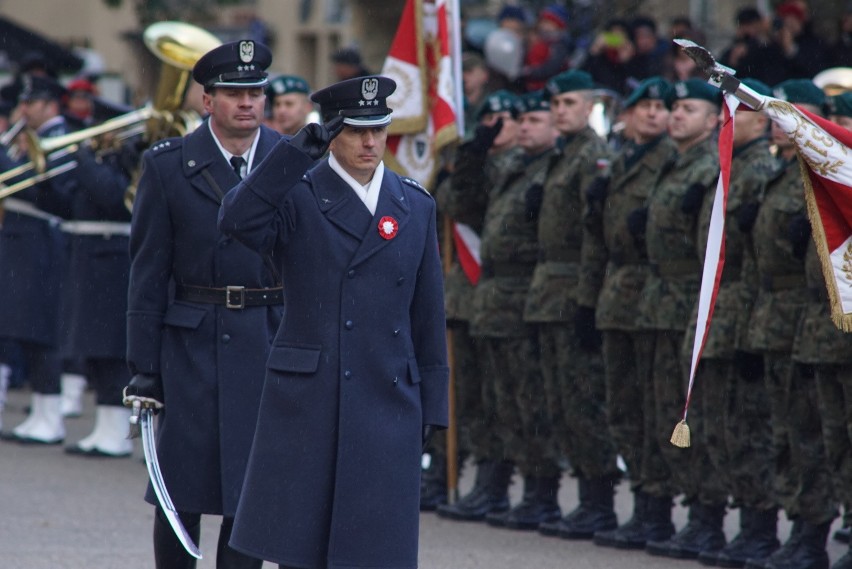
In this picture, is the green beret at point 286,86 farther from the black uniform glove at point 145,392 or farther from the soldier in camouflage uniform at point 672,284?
the black uniform glove at point 145,392

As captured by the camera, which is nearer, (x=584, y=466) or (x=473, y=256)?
(x=584, y=466)

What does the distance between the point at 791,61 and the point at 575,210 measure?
13.6ft

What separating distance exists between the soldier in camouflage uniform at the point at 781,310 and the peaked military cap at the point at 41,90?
6636 millimetres

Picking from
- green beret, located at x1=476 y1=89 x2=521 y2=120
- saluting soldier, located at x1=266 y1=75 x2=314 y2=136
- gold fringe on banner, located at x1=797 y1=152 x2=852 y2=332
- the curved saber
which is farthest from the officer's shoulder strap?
saluting soldier, located at x1=266 y1=75 x2=314 y2=136

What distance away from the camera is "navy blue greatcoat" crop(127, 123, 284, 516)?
6.46 m

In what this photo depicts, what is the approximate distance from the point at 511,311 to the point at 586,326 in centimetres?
56

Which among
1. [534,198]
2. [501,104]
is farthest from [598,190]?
[501,104]

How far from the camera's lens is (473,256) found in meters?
10.0

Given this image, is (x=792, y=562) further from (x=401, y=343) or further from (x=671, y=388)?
(x=401, y=343)

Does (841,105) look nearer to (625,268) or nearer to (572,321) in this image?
(625,268)

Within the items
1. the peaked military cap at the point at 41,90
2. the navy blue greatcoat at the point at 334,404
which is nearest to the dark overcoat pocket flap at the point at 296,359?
the navy blue greatcoat at the point at 334,404

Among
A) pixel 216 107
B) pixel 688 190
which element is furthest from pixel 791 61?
pixel 216 107

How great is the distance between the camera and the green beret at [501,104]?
9.82 m

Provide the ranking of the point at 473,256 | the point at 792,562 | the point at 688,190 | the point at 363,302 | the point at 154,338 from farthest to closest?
the point at 473,256
the point at 688,190
the point at 792,562
the point at 154,338
the point at 363,302
